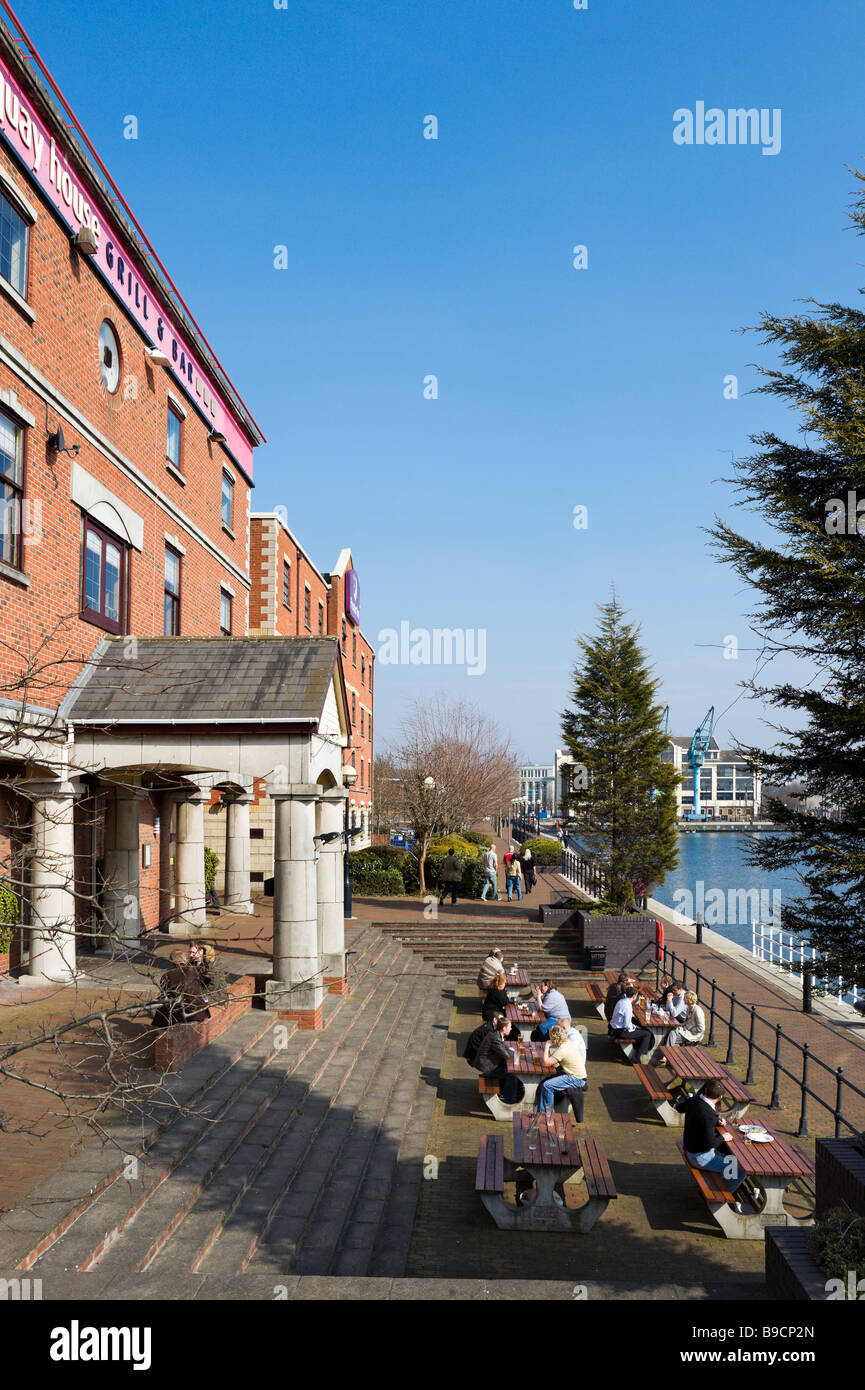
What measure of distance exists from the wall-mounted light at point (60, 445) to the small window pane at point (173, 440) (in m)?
5.07

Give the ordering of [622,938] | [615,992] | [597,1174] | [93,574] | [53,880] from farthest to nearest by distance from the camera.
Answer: [622,938], [615,992], [93,574], [53,880], [597,1174]

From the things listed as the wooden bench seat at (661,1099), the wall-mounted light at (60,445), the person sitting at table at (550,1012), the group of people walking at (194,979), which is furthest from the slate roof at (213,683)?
the wooden bench seat at (661,1099)

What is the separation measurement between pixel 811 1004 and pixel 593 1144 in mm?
10557

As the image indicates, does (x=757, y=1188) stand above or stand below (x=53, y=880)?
below

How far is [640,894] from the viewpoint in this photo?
2494 cm

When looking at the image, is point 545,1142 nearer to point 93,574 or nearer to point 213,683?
point 213,683

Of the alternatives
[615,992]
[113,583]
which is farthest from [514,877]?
[113,583]

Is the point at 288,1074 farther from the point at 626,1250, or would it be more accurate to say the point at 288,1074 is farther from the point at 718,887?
the point at 718,887

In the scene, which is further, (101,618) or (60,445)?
(101,618)

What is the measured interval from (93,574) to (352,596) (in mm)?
29190

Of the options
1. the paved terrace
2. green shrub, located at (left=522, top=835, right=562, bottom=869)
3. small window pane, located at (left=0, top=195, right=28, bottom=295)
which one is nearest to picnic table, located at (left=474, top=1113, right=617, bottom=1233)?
the paved terrace

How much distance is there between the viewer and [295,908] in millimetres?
13516

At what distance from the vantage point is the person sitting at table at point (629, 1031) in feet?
47.8

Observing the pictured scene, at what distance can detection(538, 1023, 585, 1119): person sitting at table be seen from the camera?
1146 cm
